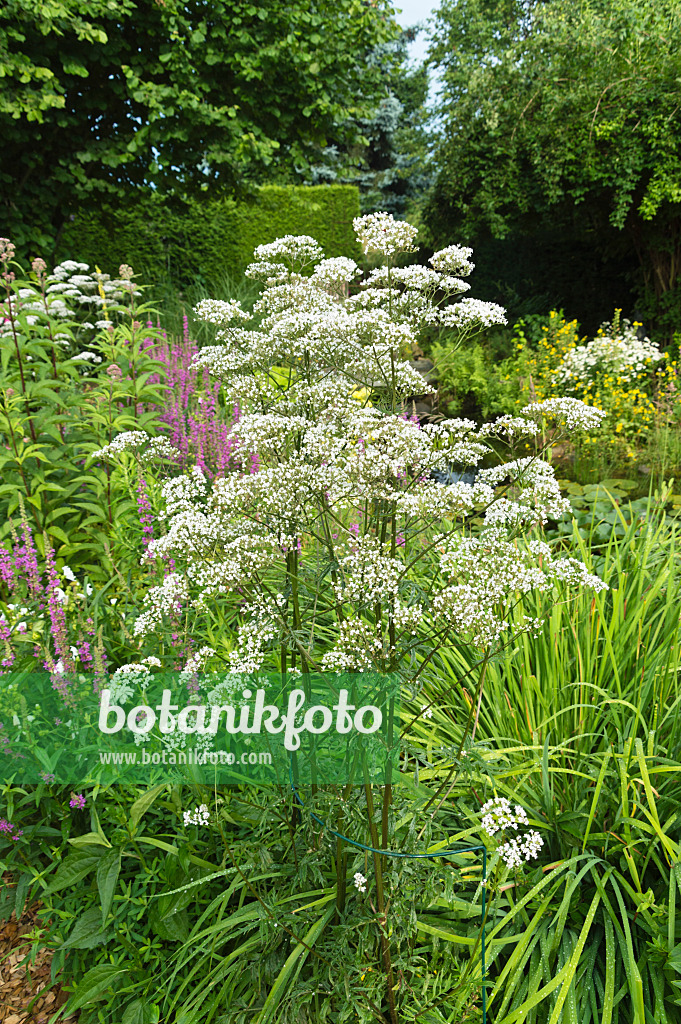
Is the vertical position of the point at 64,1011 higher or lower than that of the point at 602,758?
lower

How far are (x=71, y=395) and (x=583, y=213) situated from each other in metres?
10.9

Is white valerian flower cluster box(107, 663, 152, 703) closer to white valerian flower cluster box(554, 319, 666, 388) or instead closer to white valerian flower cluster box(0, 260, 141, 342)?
white valerian flower cluster box(0, 260, 141, 342)

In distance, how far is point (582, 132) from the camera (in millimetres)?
9922

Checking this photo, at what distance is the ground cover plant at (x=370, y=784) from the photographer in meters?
1.62

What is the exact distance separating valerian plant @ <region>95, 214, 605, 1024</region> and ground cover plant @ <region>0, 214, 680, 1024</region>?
0.01m

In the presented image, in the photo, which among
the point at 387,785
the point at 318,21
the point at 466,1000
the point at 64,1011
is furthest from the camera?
the point at 318,21

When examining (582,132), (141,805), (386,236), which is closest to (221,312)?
(386,236)

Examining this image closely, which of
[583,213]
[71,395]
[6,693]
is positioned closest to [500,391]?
[583,213]

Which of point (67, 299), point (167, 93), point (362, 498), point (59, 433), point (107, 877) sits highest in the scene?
point (167, 93)

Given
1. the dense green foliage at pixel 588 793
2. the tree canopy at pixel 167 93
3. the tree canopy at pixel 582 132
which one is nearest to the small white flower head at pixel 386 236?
the dense green foliage at pixel 588 793

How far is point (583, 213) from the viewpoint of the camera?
1139 centimetres

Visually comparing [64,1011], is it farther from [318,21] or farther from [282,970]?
[318,21]

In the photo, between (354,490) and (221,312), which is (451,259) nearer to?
(221,312)

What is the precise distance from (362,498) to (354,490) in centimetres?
6
